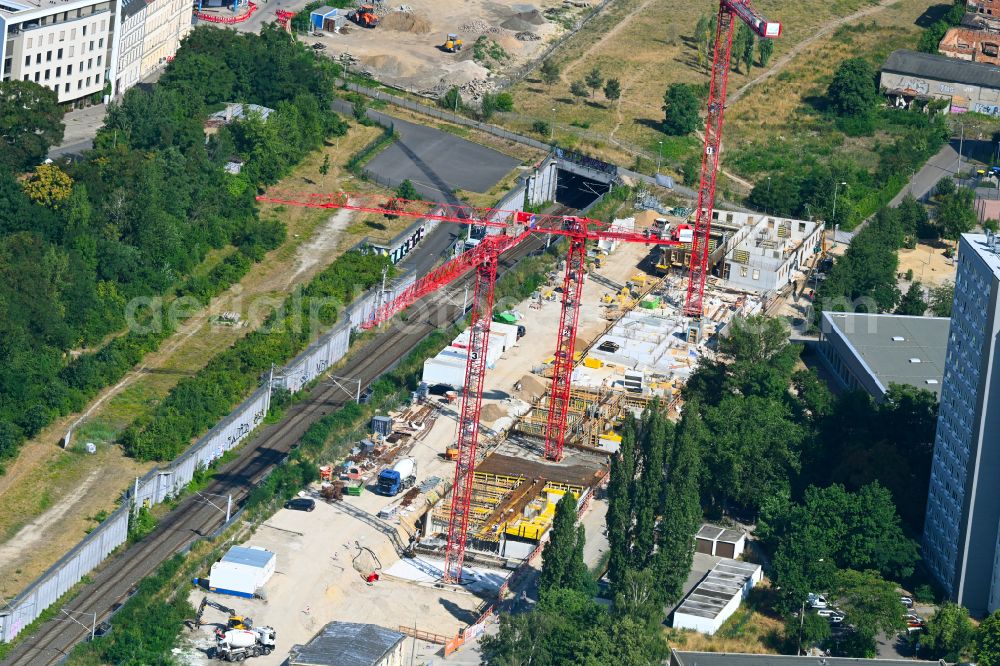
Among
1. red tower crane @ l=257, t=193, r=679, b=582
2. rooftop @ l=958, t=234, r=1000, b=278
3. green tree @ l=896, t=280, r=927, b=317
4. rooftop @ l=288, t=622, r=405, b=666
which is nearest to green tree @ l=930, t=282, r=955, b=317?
green tree @ l=896, t=280, r=927, b=317

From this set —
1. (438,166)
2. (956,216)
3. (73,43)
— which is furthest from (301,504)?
(956,216)

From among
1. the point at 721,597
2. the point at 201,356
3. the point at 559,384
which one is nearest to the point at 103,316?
the point at 201,356

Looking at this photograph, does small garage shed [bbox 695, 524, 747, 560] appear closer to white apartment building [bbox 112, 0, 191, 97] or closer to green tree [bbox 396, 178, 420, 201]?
green tree [bbox 396, 178, 420, 201]

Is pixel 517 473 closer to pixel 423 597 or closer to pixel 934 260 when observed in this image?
pixel 423 597

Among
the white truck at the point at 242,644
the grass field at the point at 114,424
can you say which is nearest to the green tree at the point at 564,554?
the white truck at the point at 242,644

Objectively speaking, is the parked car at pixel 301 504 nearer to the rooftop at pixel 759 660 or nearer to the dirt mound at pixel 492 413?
the dirt mound at pixel 492 413

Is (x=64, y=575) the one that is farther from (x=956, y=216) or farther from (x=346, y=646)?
(x=956, y=216)
